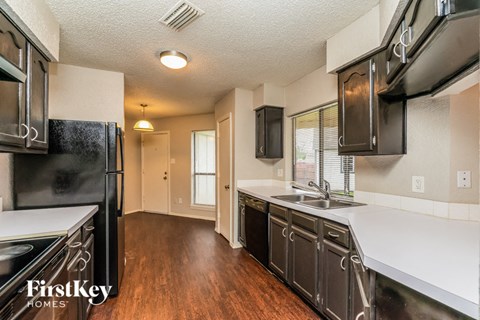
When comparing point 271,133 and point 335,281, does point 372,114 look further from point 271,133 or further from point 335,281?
point 271,133

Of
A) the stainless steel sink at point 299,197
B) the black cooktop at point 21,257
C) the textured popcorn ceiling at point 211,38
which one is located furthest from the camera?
the stainless steel sink at point 299,197

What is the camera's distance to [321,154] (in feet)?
9.29

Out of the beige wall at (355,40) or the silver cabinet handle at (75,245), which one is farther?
the beige wall at (355,40)

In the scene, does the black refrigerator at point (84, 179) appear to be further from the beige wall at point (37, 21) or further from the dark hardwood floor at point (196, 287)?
the beige wall at point (37, 21)

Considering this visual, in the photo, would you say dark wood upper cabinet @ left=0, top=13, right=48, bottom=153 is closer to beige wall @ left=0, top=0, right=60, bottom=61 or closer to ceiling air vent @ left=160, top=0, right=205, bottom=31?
beige wall @ left=0, top=0, right=60, bottom=61

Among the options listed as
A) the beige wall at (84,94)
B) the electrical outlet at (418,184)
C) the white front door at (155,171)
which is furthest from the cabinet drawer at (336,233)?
the white front door at (155,171)

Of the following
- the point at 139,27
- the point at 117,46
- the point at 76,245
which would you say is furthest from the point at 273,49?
the point at 76,245

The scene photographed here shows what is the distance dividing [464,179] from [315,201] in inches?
46.5

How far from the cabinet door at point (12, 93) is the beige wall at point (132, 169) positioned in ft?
14.0

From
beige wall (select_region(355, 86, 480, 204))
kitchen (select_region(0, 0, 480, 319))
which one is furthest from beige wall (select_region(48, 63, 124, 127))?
beige wall (select_region(355, 86, 480, 204))

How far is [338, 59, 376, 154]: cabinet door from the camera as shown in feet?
5.63

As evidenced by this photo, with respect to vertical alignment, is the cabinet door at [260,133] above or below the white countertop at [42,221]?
above

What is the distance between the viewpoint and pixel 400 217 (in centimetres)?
154

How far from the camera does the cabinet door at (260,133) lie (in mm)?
3375
